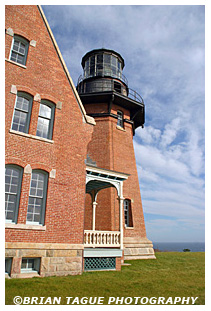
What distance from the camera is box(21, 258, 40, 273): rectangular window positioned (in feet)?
30.3

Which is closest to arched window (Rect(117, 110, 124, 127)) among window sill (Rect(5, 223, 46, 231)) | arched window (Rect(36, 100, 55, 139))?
arched window (Rect(36, 100, 55, 139))

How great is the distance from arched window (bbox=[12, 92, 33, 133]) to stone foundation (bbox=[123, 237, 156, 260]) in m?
11.5

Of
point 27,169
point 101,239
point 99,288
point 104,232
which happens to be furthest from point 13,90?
point 99,288

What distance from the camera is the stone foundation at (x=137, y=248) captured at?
17094 millimetres

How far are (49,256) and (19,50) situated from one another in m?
9.69

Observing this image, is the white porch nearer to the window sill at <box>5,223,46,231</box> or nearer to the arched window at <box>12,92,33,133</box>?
the window sill at <box>5,223,46,231</box>

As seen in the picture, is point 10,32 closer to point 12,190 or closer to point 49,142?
point 49,142

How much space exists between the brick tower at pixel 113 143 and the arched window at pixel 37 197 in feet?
22.5

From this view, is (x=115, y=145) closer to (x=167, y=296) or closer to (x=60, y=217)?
(x=60, y=217)

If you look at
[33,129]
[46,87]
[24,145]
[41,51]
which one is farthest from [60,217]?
[41,51]

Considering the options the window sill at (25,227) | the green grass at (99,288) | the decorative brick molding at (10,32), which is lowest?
the green grass at (99,288)

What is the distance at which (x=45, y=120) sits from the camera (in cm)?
1144

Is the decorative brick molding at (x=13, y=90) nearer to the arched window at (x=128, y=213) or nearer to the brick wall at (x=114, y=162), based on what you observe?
the brick wall at (x=114, y=162)

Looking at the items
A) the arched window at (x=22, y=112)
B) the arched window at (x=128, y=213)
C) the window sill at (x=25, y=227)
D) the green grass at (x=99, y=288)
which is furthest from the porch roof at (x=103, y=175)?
the arched window at (x=128, y=213)
